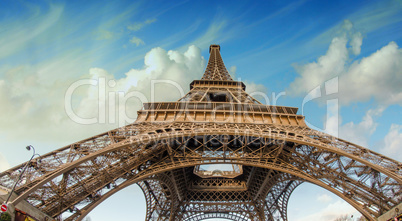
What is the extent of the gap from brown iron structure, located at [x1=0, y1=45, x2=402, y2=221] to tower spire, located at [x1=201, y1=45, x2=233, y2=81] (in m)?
6.93

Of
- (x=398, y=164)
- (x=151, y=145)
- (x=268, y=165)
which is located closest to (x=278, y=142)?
(x=268, y=165)

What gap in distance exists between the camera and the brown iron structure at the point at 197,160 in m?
14.7

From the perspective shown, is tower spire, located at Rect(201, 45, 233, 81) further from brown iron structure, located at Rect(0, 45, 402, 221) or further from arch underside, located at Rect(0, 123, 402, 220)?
arch underside, located at Rect(0, 123, 402, 220)

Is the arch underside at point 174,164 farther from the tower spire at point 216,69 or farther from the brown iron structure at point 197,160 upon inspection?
the tower spire at point 216,69

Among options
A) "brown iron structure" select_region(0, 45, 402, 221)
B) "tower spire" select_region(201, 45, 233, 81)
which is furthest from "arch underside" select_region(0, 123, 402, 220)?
"tower spire" select_region(201, 45, 233, 81)

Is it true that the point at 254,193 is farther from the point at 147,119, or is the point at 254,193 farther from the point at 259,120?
the point at 147,119

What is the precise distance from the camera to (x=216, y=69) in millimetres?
41062

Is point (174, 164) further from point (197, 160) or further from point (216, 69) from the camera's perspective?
point (216, 69)

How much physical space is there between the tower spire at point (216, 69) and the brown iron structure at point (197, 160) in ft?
22.7

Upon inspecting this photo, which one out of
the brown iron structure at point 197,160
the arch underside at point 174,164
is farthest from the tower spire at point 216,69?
the arch underside at point 174,164

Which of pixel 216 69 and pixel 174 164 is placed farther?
pixel 216 69

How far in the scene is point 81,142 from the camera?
55.2 feet

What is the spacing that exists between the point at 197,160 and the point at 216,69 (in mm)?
23673

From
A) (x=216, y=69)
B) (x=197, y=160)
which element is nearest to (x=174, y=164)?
(x=197, y=160)
